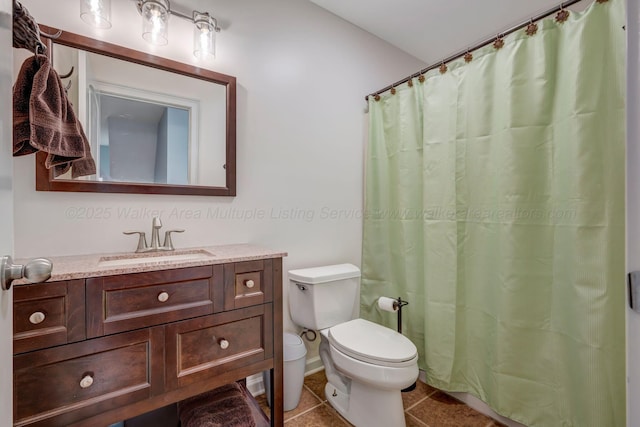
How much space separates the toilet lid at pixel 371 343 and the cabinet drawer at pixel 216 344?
395mm

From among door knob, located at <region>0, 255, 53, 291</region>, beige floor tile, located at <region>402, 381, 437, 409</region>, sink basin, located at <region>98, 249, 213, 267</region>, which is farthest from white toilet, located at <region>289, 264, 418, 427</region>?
door knob, located at <region>0, 255, 53, 291</region>

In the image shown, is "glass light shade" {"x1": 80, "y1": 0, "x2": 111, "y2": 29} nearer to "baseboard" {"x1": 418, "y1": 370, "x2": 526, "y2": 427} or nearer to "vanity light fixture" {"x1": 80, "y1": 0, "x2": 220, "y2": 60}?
"vanity light fixture" {"x1": 80, "y1": 0, "x2": 220, "y2": 60}

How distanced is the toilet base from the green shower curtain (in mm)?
442

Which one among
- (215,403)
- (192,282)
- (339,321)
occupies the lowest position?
(215,403)

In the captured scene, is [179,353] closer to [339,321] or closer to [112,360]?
[112,360]

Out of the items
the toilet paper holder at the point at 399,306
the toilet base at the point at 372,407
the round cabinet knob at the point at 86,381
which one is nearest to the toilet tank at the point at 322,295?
the toilet paper holder at the point at 399,306

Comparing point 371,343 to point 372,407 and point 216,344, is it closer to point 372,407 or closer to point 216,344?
point 372,407

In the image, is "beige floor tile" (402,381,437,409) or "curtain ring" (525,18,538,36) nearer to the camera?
"curtain ring" (525,18,538,36)

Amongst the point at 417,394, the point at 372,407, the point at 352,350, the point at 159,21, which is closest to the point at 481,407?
the point at 417,394

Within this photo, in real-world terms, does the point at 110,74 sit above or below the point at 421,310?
above

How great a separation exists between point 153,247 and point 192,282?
0.41 meters

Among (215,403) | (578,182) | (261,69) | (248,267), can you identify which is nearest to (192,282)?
(248,267)

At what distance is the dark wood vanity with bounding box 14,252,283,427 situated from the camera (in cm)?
90

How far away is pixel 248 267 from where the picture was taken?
127 cm
